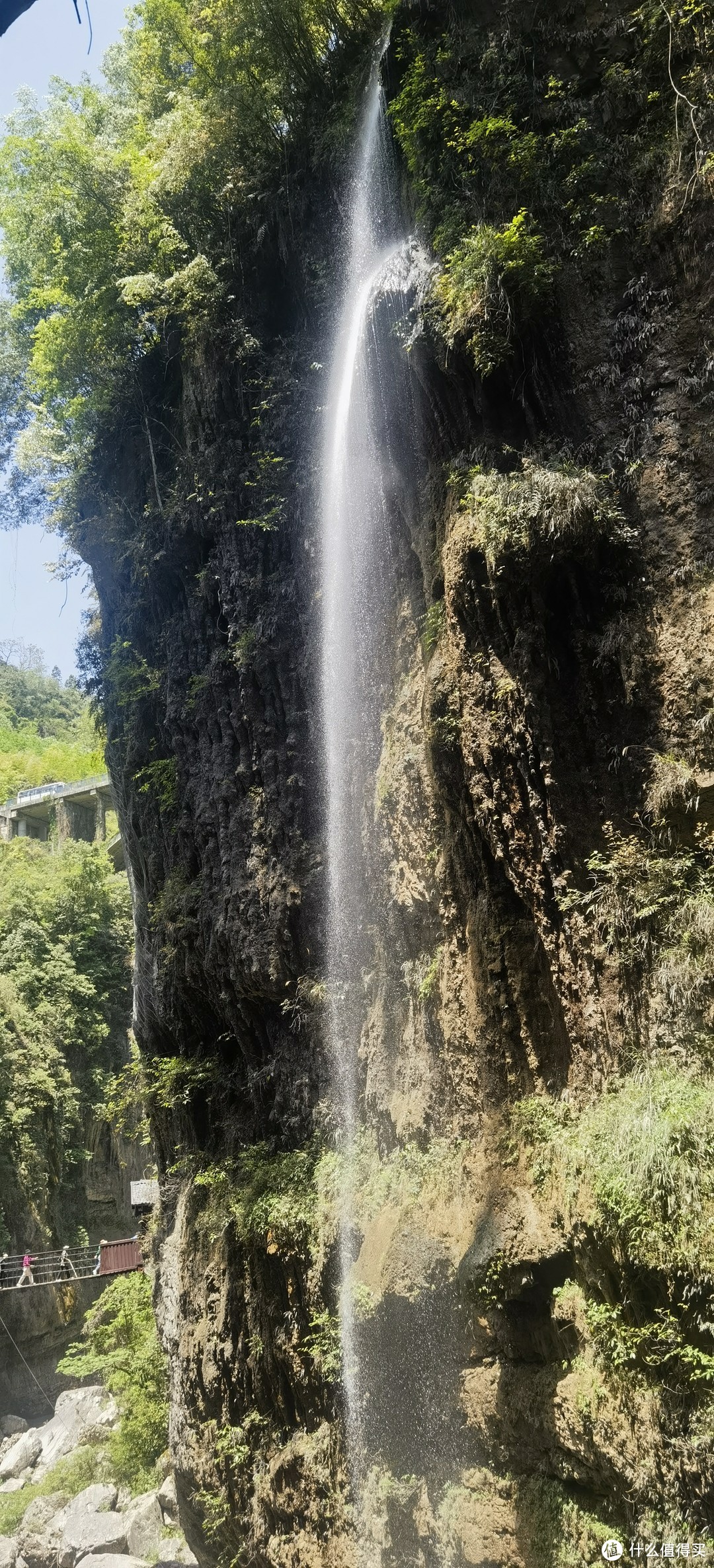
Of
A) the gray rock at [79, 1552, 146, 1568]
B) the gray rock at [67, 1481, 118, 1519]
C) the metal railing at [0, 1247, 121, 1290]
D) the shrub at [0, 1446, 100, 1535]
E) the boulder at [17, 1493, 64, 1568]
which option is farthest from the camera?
the metal railing at [0, 1247, 121, 1290]

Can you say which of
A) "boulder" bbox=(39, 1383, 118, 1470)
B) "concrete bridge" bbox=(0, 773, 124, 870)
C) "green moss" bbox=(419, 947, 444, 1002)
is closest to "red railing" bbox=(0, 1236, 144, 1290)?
"boulder" bbox=(39, 1383, 118, 1470)

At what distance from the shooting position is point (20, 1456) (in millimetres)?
18828

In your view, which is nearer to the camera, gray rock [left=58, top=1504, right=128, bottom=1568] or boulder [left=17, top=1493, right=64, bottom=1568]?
gray rock [left=58, top=1504, right=128, bottom=1568]

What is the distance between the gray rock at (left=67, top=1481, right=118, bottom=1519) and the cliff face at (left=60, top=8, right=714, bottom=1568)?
21.1ft

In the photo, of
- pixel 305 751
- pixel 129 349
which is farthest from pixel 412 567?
pixel 129 349

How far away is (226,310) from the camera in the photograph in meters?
13.3

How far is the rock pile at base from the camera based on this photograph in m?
14.0

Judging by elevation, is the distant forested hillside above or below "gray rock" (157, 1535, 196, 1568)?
above

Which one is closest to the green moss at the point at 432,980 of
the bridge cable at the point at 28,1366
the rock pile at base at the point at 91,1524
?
the rock pile at base at the point at 91,1524

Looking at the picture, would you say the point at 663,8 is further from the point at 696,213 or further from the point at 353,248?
the point at 353,248

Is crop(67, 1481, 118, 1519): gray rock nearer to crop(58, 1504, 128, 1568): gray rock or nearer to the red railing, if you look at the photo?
crop(58, 1504, 128, 1568): gray rock

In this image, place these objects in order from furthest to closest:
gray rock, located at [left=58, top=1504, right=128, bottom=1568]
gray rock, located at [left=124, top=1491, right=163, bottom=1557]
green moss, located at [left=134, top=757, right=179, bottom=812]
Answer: gray rock, located at [left=58, top=1504, right=128, bottom=1568], gray rock, located at [left=124, top=1491, right=163, bottom=1557], green moss, located at [left=134, top=757, right=179, bottom=812]

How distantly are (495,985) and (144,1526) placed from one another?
41.6 ft

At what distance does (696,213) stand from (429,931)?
6649 millimetres
